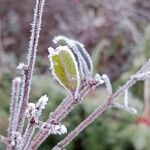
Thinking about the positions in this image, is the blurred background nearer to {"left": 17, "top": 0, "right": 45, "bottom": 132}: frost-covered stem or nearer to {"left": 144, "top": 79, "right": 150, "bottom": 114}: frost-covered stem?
{"left": 144, "top": 79, "right": 150, "bottom": 114}: frost-covered stem

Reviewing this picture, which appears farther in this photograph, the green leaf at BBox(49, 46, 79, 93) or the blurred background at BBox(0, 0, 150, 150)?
the blurred background at BBox(0, 0, 150, 150)

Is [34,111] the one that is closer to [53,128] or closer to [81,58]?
[53,128]

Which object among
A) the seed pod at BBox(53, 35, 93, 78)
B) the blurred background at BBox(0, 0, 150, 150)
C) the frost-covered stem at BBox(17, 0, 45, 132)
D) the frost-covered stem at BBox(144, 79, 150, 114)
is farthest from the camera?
the blurred background at BBox(0, 0, 150, 150)

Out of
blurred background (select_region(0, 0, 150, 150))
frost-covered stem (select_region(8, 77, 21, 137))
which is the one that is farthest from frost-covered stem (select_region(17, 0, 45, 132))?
blurred background (select_region(0, 0, 150, 150))

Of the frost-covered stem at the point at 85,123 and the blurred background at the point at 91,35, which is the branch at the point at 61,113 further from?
the blurred background at the point at 91,35

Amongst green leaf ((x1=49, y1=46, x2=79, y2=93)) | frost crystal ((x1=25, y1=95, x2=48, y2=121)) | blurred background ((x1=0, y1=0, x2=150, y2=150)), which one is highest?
blurred background ((x1=0, y1=0, x2=150, y2=150))

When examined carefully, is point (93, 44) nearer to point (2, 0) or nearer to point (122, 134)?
point (2, 0)
